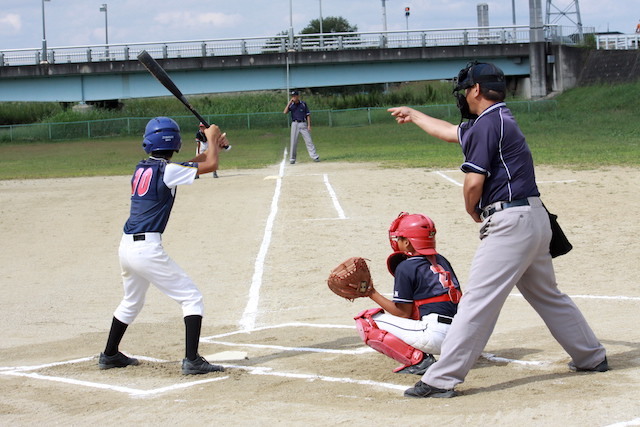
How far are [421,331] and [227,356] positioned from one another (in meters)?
1.78

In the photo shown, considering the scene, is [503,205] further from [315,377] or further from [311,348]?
Result: [311,348]

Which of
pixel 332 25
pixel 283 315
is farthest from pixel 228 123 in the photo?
pixel 332 25

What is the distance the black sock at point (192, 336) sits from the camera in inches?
236

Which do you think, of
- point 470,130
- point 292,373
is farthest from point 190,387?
point 470,130

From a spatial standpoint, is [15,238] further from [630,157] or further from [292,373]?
[630,157]

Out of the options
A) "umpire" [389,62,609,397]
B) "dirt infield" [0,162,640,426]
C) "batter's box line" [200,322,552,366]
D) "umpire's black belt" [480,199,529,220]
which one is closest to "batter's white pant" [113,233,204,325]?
"dirt infield" [0,162,640,426]

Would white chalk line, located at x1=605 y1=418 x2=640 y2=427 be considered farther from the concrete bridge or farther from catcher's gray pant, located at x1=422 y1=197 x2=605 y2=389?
the concrete bridge

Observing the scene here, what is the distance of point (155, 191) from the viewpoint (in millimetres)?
6086

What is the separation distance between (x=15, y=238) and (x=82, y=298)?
4.71m

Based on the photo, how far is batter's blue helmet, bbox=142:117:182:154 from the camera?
6242 millimetres

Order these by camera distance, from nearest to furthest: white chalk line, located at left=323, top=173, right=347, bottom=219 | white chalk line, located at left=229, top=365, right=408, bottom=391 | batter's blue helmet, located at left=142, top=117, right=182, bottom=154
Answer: white chalk line, located at left=229, top=365, right=408, bottom=391 → batter's blue helmet, located at left=142, top=117, right=182, bottom=154 → white chalk line, located at left=323, top=173, right=347, bottom=219

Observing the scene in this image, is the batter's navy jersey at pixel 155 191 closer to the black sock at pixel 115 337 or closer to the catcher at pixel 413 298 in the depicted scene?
the black sock at pixel 115 337

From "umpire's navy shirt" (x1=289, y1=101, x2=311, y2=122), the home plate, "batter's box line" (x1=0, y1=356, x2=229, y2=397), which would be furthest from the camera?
"umpire's navy shirt" (x1=289, y1=101, x2=311, y2=122)

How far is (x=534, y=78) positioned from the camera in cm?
4928
